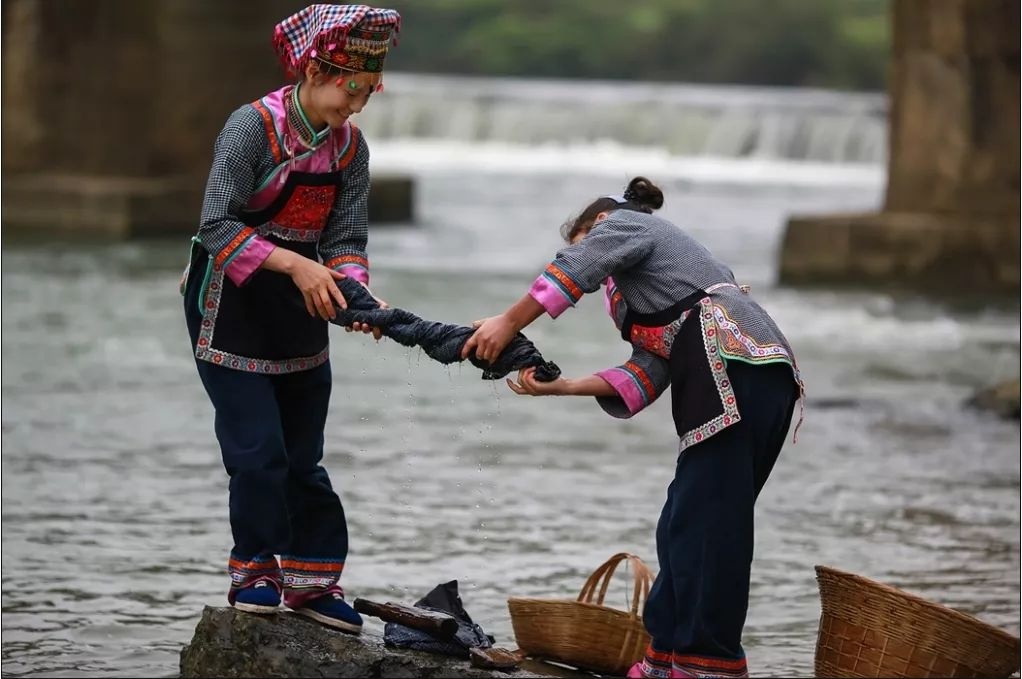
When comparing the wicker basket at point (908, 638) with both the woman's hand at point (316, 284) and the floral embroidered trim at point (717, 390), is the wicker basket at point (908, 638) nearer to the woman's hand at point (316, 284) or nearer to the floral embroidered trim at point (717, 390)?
the floral embroidered trim at point (717, 390)

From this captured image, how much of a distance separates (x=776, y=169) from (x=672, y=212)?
24.2 feet

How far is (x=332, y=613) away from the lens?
484cm

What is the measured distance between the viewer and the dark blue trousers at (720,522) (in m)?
4.43

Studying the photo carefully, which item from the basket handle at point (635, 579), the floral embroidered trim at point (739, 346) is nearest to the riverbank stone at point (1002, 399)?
the basket handle at point (635, 579)

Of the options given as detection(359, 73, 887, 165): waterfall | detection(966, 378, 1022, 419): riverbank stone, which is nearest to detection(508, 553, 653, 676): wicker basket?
detection(966, 378, 1022, 419): riverbank stone

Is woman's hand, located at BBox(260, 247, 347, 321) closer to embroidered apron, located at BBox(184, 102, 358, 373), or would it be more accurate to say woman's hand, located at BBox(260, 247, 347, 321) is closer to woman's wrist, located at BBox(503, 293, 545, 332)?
embroidered apron, located at BBox(184, 102, 358, 373)

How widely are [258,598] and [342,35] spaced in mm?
1288

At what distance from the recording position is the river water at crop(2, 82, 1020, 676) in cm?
608

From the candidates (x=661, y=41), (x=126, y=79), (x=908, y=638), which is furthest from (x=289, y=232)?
(x=661, y=41)

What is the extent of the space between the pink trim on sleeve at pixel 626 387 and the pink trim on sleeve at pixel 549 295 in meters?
0.23

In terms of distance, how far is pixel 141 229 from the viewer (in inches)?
695

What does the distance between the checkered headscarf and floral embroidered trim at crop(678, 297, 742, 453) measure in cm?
92

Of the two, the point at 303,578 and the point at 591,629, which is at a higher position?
the point at 303,578

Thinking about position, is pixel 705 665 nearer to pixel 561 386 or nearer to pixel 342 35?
pixel 561 386
